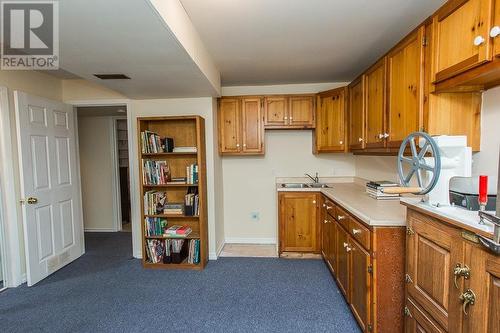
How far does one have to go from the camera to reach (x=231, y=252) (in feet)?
11.6

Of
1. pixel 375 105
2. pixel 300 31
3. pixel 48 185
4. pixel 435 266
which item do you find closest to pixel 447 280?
pixel 435 266

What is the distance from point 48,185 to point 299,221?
303cm

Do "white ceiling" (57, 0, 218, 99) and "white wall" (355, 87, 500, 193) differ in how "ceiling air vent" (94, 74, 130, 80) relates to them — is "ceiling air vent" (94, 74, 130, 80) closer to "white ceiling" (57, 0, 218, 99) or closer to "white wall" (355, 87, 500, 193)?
"white ceiling" (57, 0, 218, 99)

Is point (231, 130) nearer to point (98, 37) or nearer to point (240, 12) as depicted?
point (240, 12)

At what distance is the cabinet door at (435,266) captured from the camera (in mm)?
1071

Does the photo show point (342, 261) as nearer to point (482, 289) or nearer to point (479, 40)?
point (482, 289)

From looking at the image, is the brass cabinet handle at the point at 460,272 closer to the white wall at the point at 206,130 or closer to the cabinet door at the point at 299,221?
the cabinet door at the point at 299,221

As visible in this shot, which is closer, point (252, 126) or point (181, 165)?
point (181, 165)

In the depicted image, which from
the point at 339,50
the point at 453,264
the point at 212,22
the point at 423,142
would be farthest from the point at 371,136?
the point at 212,22

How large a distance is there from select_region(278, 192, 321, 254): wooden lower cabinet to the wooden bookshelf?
3.28 ft

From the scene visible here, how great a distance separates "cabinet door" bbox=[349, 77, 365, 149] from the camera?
8.59ft

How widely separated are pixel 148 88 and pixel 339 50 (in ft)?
6.73

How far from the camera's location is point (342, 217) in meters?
2.28

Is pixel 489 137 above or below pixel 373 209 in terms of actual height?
above
